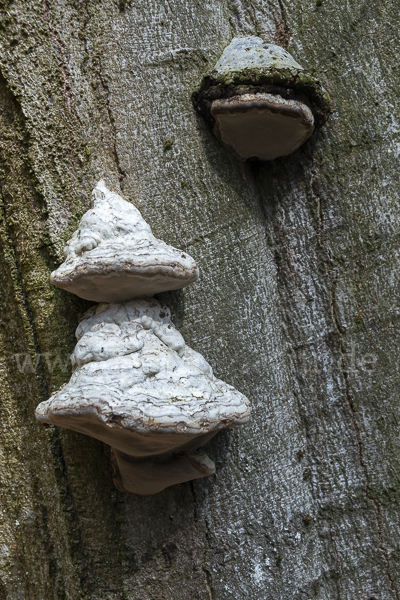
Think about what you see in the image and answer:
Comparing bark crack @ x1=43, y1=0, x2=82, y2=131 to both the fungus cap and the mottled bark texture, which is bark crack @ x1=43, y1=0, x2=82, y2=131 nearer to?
the mottled bark texture

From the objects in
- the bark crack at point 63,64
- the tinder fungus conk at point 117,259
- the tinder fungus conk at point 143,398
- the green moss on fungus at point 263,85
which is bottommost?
the tinder fungus conk at point 143,398

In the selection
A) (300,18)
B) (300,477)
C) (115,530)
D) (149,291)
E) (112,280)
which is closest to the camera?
(112,280)

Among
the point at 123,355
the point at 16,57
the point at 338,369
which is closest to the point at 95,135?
the point at 16,57

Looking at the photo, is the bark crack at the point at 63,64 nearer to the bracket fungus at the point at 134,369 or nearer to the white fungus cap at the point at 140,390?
the bracket fungus at the point at 134,369

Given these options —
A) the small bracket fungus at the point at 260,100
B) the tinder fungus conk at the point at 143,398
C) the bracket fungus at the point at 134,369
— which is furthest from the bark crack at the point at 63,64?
the tinder fungus conk at the point at 143,398

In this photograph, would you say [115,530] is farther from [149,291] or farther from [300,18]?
[300,18]

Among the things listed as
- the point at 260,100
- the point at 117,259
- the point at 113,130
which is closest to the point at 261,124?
the point at 260,100
